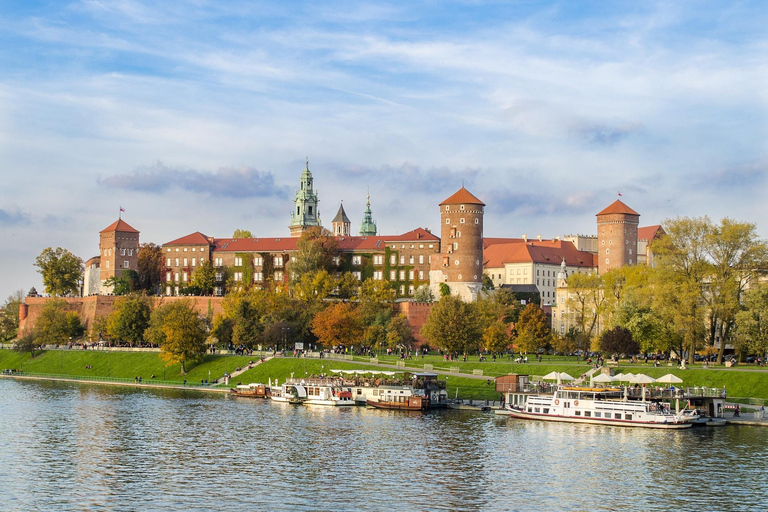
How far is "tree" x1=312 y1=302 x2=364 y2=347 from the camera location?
10031 cm

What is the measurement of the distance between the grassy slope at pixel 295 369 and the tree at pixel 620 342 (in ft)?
9.48

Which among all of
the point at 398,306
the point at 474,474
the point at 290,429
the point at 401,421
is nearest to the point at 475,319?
the point at 398,306

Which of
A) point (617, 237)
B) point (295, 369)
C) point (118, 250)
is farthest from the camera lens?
point (617, 237)

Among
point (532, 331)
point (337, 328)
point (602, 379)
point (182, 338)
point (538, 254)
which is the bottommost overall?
point (602, 379)

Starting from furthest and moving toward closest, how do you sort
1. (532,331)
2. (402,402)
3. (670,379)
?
1. (532,331)
2. (402,402)
3. (670,379)

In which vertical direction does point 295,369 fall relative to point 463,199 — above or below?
below

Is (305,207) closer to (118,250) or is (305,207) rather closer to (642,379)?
(118,250)

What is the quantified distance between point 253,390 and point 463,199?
163ft

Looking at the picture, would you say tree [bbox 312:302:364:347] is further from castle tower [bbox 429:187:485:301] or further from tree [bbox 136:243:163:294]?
tree [bbox 136:243:163:294]

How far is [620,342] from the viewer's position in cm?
8162

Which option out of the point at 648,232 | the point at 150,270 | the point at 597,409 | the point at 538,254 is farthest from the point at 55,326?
the point at 648,232

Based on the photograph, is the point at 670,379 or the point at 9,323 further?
the point at 9,323

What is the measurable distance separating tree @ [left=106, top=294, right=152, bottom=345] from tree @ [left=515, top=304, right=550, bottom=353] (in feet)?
132

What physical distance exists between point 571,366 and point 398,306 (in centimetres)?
3956
